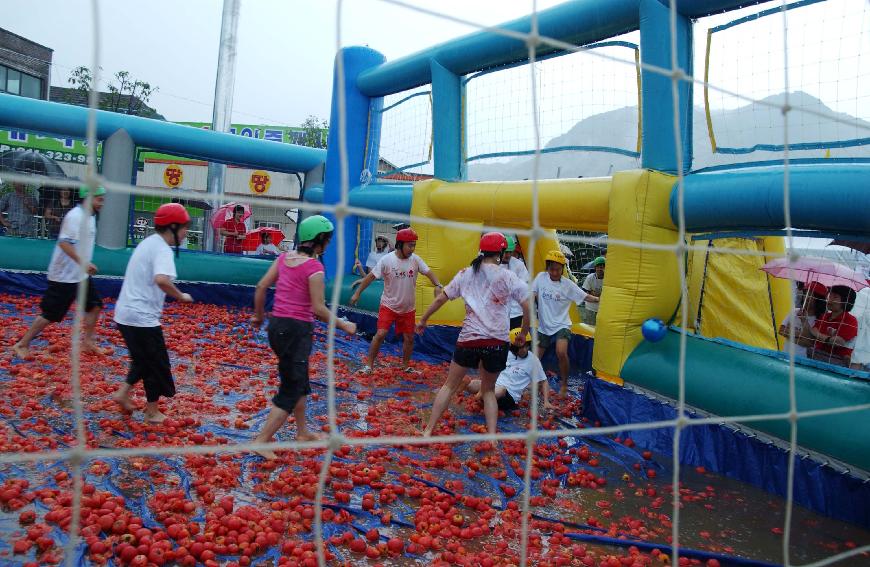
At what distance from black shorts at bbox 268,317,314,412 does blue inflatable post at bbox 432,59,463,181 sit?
444cm

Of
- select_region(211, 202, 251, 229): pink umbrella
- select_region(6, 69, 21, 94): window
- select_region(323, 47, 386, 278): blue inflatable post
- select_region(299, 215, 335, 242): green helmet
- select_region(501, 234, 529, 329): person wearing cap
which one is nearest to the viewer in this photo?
select_region(299, 215, 335, 242): green helmet

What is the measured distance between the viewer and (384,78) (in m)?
8.59

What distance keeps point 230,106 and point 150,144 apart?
5.95 meters

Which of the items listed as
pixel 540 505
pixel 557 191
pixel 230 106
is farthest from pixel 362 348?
pixel 230 106

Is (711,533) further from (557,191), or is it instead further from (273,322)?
(557,191)

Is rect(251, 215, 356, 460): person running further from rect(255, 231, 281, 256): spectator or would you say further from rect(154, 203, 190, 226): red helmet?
rect(255, 231, 281, 256): spectator

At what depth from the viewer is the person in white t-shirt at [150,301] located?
148 inches

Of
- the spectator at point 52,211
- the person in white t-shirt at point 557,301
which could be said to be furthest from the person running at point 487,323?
the spectator at point 52,211

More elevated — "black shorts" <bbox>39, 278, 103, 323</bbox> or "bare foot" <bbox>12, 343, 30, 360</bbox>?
"black shorts" <bbox>39, 278, 103, 323</bbox>

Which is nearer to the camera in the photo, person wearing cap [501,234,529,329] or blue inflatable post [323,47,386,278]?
person wearing cap [501,234,529,329]

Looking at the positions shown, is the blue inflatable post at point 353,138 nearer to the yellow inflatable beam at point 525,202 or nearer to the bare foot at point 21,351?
the yellow inflatable beam at point 525,202

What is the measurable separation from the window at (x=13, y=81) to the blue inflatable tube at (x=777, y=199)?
2520 centimetres

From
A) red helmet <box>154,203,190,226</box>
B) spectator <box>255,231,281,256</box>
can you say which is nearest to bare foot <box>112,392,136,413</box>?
red helmet <box>154,203,190,226</box>

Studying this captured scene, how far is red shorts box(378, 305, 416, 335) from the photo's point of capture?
6348 mm
